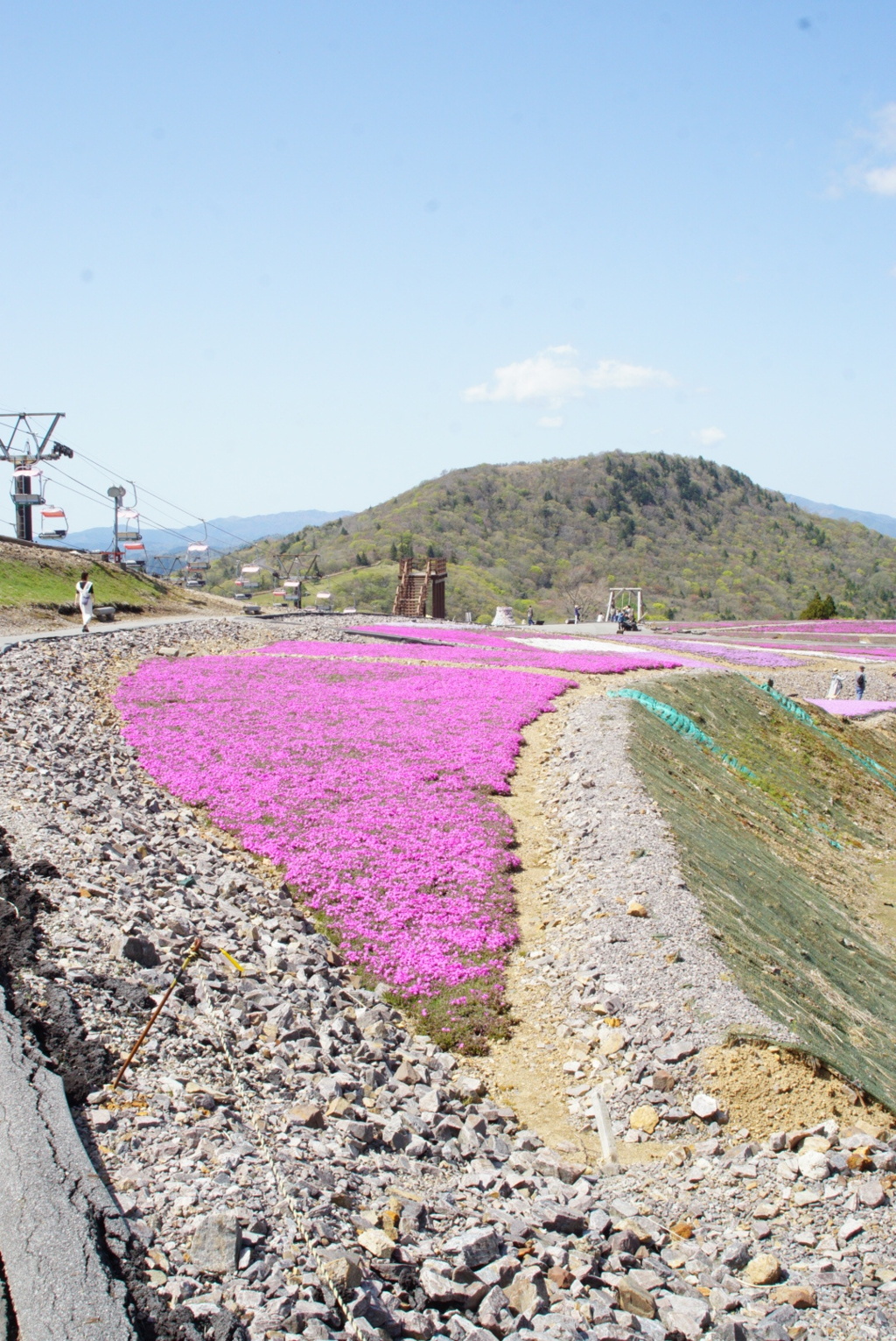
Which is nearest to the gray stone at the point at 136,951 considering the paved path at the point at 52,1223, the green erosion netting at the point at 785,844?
the paved path at the point at 52,1223

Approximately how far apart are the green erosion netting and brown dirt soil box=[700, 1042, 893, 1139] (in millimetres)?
307

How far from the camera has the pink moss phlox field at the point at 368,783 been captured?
12766 mm

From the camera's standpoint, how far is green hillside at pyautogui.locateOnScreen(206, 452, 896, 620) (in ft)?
428

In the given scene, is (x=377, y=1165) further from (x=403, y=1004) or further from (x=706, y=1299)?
(x=403, y=1004)

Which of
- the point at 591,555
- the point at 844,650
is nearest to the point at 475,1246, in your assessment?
the point at 844,650

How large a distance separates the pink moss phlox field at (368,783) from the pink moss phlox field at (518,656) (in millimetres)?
5380

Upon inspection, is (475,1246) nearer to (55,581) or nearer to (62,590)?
(62,590)

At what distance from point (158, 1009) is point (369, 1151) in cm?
215

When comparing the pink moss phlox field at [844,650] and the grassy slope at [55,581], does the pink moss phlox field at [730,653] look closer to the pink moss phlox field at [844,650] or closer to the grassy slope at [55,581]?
the pink moss phlox field at [844,650]

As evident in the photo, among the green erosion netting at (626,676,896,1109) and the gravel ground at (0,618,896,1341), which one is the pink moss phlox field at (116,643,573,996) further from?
the green erosion netting at (626,676,896,1109)

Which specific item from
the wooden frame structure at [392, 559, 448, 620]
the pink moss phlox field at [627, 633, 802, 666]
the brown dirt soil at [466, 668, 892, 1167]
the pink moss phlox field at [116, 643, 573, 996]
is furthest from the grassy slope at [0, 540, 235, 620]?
the brown dirt soil at [466, 668, 892, 1167]

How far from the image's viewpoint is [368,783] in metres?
17.7

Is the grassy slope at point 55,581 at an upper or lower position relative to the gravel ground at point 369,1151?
upper

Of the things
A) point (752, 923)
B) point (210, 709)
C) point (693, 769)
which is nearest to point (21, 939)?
point (752, 923)
